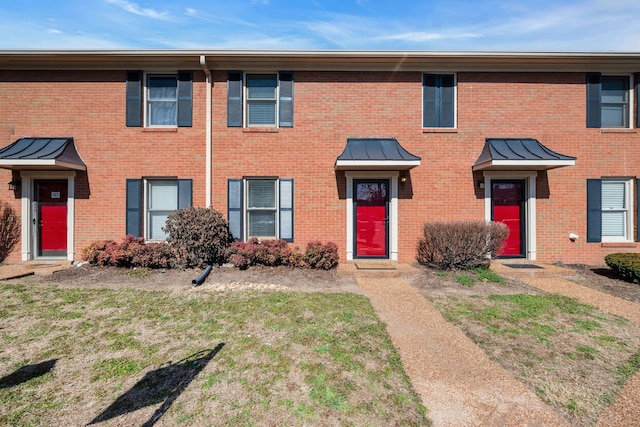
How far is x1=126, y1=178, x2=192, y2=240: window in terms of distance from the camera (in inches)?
317

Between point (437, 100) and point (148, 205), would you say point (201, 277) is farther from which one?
point (437, 100)

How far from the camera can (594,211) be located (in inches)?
323

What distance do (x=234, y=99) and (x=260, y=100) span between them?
72 cm

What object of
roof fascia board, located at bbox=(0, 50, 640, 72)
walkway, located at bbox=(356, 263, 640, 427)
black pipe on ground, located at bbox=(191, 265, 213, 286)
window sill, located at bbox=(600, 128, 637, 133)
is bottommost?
walkway, located at bbox=(356, 263, 640, 427)

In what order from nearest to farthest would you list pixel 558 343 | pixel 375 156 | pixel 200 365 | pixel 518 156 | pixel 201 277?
1. pixel 200 365
2. pixel 558 343
3. pixel 201 277
4. pixel 375 156
5. pixel 518 156

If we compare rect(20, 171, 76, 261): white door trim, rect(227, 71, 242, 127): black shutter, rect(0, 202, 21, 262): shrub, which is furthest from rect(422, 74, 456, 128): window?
rect(0, 202, 21, 262): shrub

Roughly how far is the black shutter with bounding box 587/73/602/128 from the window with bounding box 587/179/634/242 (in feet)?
5.55

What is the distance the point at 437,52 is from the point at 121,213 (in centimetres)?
987

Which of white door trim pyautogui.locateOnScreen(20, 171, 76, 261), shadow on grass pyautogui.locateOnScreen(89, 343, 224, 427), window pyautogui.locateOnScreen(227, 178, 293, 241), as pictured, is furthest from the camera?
window pyautogui.locateOnScreen(227, 178, 293, 241)

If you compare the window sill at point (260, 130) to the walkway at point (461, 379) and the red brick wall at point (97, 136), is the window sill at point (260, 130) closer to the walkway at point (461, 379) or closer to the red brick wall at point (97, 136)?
the red brick wall at point (97, 136)

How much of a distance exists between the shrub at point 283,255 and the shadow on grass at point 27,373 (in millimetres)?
4241

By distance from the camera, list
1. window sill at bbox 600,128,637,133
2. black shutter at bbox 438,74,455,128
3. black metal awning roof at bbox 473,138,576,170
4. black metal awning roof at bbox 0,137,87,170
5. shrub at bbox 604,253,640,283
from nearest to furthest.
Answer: shrub at bbox 604,253,640,283 < black metal awning roof at bbox 0,137,87,170 < black metal awning roof at bbox 473,138,576,170 < window sill at bbox 600,128,637,133 < black shutter at bbox 438,74,455,128

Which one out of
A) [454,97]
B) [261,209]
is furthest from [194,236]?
[454,97]

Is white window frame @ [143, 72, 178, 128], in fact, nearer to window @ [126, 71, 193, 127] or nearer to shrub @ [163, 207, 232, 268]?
window @ [126, 71, 193, 127]
